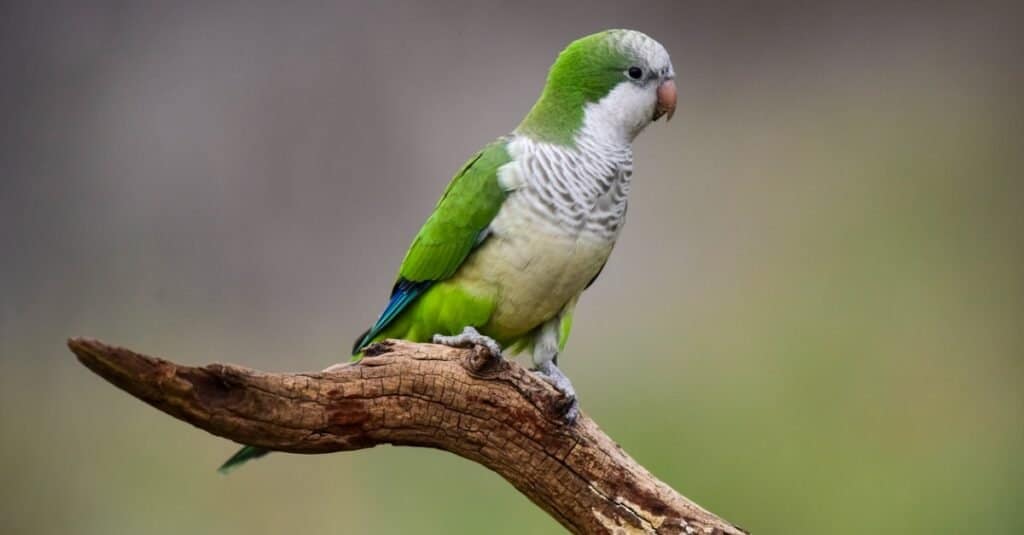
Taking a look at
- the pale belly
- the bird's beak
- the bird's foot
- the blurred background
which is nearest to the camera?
the bird's foot

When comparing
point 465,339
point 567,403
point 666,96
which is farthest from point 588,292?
point 567,403

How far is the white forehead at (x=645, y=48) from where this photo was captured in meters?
2.59

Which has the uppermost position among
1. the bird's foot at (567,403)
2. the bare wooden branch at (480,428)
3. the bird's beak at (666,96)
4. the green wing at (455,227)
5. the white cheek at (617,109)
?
the bird's beak at (666,96)

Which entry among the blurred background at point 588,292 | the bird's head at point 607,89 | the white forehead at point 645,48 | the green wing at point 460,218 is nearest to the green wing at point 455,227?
the green wing at point 460,218

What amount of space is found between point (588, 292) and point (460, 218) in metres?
1.64

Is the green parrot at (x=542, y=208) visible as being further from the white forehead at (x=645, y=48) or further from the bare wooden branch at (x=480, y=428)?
the bare wooden branch at (x=480, y=428)

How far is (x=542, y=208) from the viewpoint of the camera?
250 cm

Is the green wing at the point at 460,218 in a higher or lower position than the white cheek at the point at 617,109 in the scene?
lower

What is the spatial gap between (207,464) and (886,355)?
271 centimetres

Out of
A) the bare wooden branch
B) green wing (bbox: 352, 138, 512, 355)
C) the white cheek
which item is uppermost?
the white cheek

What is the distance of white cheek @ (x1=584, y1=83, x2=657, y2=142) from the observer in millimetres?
2598

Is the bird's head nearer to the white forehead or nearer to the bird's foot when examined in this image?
the white forehead

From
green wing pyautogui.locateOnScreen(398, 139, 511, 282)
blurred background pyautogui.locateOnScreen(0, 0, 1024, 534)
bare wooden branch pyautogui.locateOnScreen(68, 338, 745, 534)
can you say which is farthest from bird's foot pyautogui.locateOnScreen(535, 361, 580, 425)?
blurred background pyautogui.locateOnScreen(0, 0, 1024, 534)

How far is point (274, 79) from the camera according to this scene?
3766 mm
